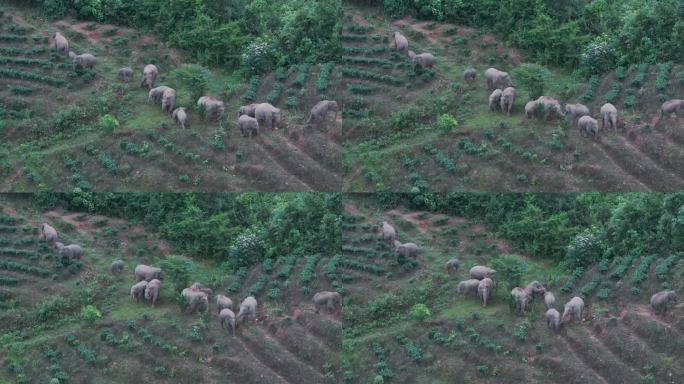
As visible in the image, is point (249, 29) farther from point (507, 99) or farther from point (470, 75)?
point (507, 99)

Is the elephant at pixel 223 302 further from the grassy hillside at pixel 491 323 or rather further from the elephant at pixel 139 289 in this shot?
the grassy hillside at pixel 491 323

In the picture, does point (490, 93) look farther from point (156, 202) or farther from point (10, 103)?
point (10, 103)

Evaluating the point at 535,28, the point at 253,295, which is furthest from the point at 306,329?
the point at 535,28

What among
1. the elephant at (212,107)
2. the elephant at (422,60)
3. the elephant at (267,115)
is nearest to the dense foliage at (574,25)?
the elephant at (422,60)

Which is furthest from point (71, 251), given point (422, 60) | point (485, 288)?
point (485, 288)

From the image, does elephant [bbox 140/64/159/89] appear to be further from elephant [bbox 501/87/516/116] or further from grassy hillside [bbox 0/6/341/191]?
elephant [bbox 501/87/516/116]
